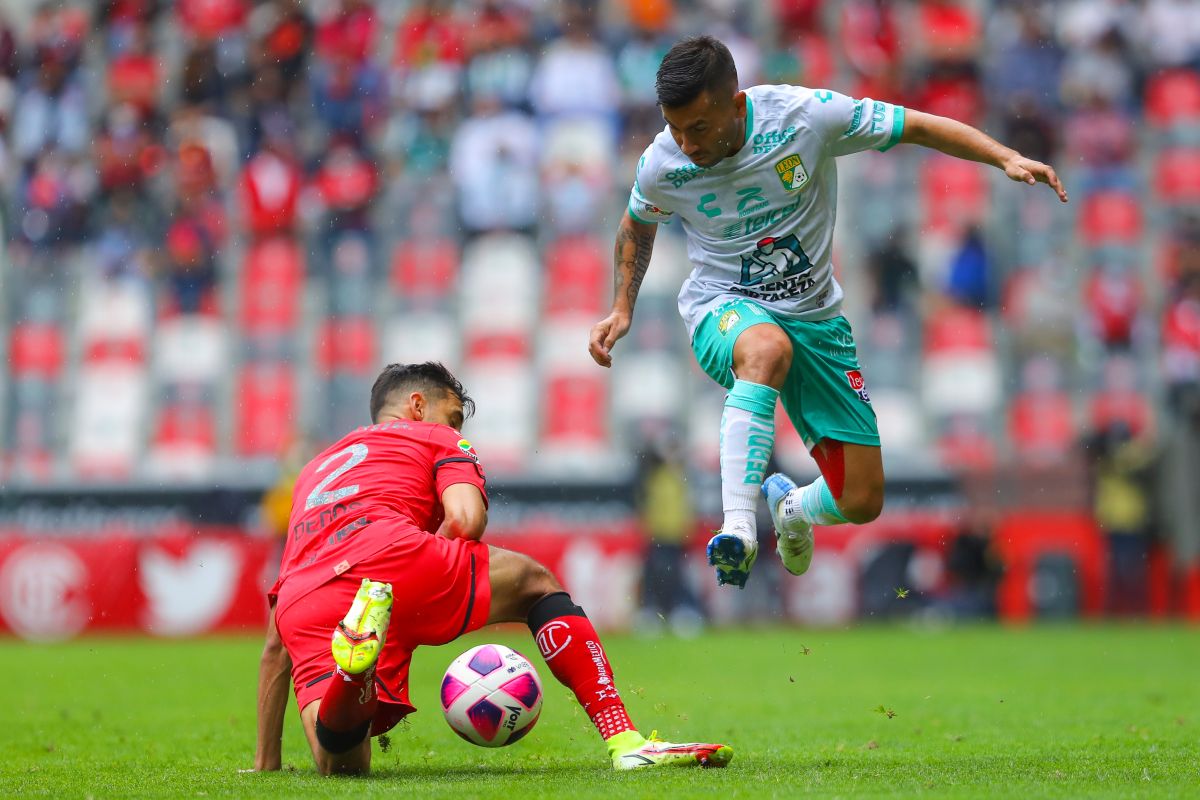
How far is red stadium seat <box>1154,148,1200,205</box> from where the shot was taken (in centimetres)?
1989

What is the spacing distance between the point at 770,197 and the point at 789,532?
5.28 feet

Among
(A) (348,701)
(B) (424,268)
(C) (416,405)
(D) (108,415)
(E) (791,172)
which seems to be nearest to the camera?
(A) (348,701)

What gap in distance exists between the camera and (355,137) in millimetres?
21062

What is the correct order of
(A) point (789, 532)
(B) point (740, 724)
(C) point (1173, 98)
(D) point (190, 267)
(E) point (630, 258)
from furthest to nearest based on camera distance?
(C) point (1173, 98), (D) point (190, 267), (B) point (740, 724), (A) point (789, 532), (E) point (630, 258)

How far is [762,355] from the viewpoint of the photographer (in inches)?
255

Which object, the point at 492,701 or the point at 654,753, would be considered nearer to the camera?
the point at 654,753

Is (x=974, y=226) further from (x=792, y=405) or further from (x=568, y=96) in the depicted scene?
(x=792, y=405)

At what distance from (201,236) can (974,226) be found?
9387 millimetres

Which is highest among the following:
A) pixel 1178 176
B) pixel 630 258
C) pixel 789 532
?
pixel 1178 176

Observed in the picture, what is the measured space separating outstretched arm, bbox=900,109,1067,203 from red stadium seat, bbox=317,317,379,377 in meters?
13.1

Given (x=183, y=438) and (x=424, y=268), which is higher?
(x=424, y=268)

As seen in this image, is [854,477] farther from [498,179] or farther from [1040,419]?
[498,179]

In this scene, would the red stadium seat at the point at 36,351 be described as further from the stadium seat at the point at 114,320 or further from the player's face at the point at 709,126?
the player's face at the point at 709,126

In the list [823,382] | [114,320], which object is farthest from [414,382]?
[114,320]
